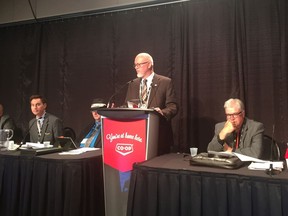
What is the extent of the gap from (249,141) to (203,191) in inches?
36.3

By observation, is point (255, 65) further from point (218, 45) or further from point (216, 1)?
point (216, 1)

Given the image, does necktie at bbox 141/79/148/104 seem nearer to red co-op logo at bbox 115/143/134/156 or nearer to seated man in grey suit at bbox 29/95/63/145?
red co-op logo at bbox 115/143/134/156

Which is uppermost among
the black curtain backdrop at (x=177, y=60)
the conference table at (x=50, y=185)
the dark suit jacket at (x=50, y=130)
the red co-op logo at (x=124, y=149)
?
the black curtain backdrop at (x=177, y=60)

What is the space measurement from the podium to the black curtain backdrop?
5.18 feet

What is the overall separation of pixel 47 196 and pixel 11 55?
3463 millimetres

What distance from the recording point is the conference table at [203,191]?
1395mm

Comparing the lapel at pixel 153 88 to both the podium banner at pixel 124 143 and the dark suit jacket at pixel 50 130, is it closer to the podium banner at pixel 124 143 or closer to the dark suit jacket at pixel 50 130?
the podium banner at pixel 124 143

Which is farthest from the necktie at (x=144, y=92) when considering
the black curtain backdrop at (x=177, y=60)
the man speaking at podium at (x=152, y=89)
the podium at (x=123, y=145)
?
the black curtain backdrop at (x=177, y=60)

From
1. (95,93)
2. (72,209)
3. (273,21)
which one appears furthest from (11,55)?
(273,21)

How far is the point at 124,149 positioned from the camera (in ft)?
6.20

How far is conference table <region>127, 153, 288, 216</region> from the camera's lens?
139cm

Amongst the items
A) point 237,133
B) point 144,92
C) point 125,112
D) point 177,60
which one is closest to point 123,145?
point 125,112

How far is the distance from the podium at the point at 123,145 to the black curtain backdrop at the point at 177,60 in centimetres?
158

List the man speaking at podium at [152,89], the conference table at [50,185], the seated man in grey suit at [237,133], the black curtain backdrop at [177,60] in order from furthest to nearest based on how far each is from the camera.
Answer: the black curtain backdrop at [177,60], the man speaking at podium at [152,89], the seated man in grey suit at [237,133], the conference table at [50,185]
